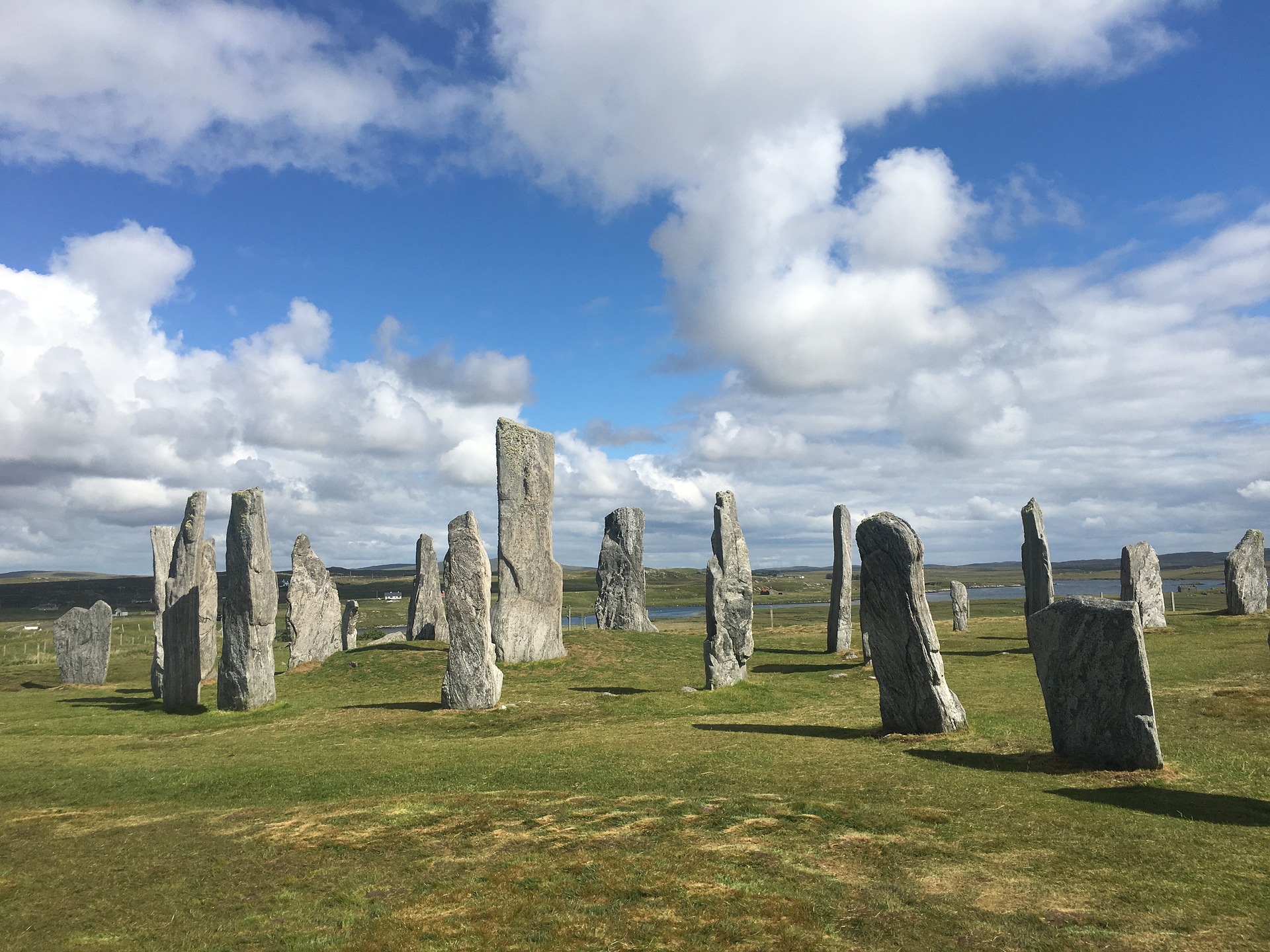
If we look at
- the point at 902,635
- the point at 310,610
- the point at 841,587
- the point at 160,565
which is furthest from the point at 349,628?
the point at 902,635

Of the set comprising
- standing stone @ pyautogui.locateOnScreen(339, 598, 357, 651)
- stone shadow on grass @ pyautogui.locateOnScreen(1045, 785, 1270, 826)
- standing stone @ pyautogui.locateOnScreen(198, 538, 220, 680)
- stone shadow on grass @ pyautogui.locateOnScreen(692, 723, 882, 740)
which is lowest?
stone shadow on grass @ pyautogui.locateOnScreen(692, 723, 882, 740)

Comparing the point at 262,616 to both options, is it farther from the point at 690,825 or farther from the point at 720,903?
the point at 720,903

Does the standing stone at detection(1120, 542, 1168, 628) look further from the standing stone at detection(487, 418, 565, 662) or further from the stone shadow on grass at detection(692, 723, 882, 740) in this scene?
the standing stone at detection(487, 418, 565, 662)

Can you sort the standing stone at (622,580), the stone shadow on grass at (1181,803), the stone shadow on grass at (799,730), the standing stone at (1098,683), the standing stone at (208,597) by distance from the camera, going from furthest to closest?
the standing stone at (622,580) < the standing stone at (208,597) < the stone shadow on grass at (799,730) < the standing stone at (1098,683) < the stone shadow on grass at (1181,803)

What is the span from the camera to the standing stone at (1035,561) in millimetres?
27000

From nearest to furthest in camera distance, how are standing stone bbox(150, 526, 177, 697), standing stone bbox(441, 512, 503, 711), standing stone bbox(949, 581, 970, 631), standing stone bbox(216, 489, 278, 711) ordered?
standing stone bbox(441, 512, 503, 711) → standing stone bbox(216, 489, 278, 711) → standing stone bbox(150, 526, 177, 697) → standing stone bbox(949, 581, 970, 631)

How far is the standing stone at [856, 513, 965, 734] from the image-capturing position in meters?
13.1

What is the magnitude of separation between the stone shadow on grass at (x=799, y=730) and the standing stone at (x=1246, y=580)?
23.5m

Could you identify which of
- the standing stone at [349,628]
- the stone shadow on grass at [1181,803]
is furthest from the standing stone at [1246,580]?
the standing stone at [349,628]

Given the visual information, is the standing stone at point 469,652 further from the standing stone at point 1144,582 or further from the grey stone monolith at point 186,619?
the standing stone at point 1144,582

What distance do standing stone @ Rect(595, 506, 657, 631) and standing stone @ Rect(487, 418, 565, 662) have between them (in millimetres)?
A: 9301

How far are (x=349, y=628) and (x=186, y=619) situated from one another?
45.7 ft

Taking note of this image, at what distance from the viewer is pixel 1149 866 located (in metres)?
7.11

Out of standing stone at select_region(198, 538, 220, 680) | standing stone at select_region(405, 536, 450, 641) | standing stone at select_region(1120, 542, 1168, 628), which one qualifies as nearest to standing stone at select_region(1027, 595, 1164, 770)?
standing stone at select_region(1120, 542, 1168, 628)
